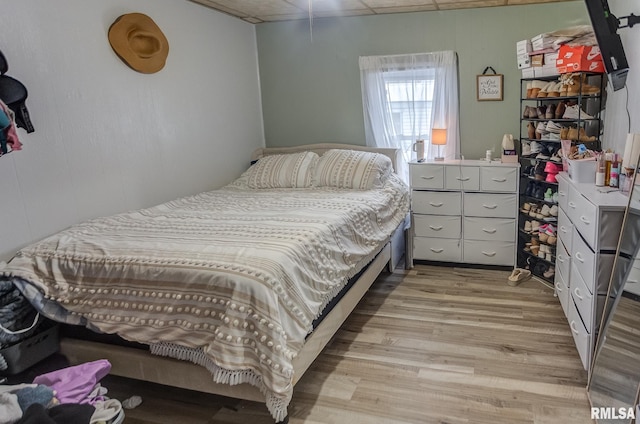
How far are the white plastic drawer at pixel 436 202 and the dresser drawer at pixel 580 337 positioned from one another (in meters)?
1.32

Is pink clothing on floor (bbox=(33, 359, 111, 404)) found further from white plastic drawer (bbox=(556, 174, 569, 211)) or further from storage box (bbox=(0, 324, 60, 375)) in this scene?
white plastic drawer (bbox=(556, 174, 569, 211))

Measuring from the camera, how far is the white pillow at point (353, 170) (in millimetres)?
3605

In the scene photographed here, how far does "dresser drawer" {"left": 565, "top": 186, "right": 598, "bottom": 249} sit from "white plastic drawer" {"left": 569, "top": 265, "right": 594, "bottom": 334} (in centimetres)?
24

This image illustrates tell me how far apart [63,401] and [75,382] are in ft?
0.28

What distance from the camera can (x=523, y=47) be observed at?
134 inches

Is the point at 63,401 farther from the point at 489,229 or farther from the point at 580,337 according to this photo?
the point at 489,229

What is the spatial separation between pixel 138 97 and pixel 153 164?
1.50ft

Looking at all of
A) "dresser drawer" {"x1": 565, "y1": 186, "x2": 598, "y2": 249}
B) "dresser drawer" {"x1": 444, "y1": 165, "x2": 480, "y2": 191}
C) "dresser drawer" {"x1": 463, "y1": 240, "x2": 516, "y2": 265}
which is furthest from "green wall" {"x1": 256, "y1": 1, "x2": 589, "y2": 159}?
"dresser drawer" {"x1": 565, "y1": 186, "x2": 598, "y2": 249}

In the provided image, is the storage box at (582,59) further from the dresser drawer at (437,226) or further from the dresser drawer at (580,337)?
the dresser drawer at (580,337)

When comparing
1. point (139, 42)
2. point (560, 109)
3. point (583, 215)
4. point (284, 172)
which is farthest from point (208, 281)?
point (560, 109)

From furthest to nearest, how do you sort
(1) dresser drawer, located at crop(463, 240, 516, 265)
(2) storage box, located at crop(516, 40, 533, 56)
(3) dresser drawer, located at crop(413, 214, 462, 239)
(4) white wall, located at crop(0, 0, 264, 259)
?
(3) dresser drawer, located at crop(413, 214, 462, 239) < (1) dresser drawer, located at crop(463, 240, 516, 265) < (2) storage box, located at crop(516, 40, 533, 56) < (4) white wall, located at crop(0, 0, 264, 259)

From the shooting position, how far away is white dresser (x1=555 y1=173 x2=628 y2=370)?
203 cm

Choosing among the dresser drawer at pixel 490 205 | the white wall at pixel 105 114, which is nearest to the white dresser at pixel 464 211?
the dresser drawer at pixel 490 205

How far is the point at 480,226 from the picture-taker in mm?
3738
